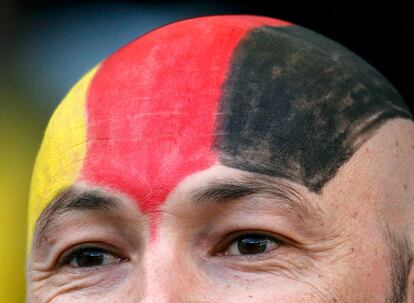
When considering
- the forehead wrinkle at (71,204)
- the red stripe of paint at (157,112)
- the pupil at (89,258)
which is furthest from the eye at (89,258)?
the red stripe of paint at (157,112)

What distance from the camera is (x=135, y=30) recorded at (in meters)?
5.04

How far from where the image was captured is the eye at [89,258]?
278 cm

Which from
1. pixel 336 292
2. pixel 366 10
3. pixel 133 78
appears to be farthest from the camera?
pixel 366 10

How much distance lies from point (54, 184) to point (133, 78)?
1.32 feet

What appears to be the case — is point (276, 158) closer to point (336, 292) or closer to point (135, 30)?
point (336, 292)

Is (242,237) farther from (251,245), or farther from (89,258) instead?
(89,258)

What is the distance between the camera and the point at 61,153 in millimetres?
2887

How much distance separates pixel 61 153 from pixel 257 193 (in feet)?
2.17

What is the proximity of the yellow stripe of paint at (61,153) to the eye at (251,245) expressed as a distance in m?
0.52

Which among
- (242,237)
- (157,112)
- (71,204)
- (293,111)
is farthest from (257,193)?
(71,204)

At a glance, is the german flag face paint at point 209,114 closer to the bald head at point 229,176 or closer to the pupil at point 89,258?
the bald head at point 229,176

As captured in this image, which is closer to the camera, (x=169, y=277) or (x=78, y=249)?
(x=169, y=277)

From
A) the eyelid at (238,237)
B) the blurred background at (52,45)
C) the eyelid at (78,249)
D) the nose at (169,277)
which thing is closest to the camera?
the nose at (169,277)

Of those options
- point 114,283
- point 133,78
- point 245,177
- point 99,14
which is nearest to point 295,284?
point 245,177
